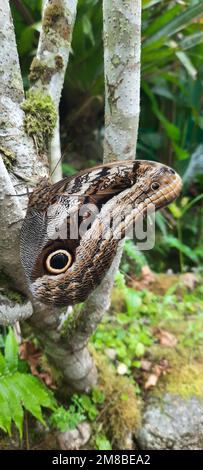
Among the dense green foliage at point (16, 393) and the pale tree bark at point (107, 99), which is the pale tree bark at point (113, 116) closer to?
the pale tree bark at point (107, 99)

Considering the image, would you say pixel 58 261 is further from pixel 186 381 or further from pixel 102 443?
pixel 186 381

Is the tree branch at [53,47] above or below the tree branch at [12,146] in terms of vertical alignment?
above

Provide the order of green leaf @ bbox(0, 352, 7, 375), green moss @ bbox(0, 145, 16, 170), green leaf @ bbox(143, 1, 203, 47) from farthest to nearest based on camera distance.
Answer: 1. green leaf @ bbox(143, 1, 203, 47)
2. green leaf @ bbox(0, 352, 7, 375)
3. green moss @ bbox(0, 145, 16, 170)

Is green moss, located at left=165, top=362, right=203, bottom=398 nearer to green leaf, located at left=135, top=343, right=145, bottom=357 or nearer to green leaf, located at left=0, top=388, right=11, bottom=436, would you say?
green leaf, located at left=135, top=343, right=145, bottom=357

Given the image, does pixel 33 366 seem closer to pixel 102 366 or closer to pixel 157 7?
pixel 102 366

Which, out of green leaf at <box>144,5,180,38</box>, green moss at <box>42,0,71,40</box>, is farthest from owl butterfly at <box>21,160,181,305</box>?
green leaf at <box>144,5,180,38</box>

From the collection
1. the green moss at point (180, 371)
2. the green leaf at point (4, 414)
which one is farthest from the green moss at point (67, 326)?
the green moss at point (180, 371)

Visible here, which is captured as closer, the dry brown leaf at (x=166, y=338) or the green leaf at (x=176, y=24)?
the dry brown leaf at (x=166, y=338)
